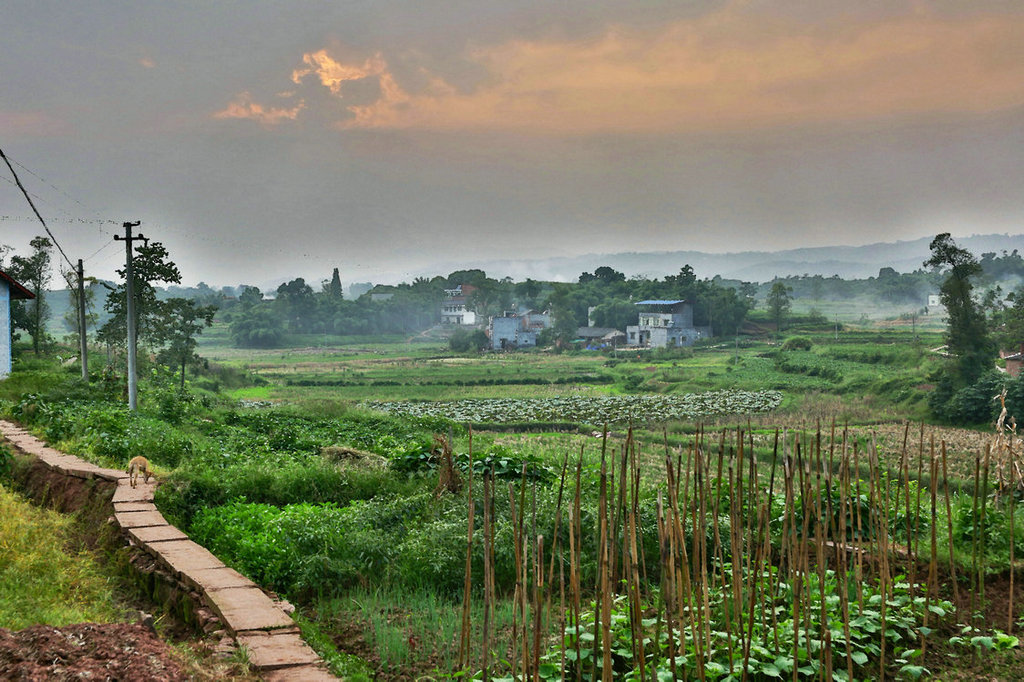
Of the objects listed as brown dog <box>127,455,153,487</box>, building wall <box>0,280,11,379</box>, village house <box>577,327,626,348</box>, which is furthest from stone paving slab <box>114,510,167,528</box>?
village house <box>577,327,626,348</box>

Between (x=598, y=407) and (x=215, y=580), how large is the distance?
2555 centimetres

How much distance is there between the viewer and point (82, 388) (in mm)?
15094

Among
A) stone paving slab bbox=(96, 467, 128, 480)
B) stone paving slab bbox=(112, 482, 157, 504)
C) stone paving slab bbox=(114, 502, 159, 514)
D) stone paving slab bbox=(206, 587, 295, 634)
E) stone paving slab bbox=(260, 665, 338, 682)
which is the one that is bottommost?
stone paving slab bbox=(260, 665, 338, 682)

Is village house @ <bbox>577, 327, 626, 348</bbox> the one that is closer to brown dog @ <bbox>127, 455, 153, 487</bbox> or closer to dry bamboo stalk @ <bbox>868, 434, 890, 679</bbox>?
brown dog @ <bbox>127, 455, 153, 487</bbox>

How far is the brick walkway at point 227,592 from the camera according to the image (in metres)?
3.89

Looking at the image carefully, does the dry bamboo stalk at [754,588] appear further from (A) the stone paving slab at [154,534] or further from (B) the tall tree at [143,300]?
(B) the tall tree at [143,300]

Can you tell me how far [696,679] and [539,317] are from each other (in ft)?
187

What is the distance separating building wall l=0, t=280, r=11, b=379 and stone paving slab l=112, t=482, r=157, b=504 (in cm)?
1468

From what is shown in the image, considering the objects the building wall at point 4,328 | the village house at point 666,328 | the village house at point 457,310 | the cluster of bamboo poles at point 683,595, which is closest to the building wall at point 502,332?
the village house at point 666,328

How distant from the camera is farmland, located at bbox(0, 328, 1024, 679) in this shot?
383cm

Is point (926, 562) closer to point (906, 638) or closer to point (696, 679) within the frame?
point (906, 638)

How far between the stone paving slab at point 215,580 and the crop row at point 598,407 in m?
21.0

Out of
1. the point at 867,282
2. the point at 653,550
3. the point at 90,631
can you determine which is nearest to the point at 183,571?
the point at 90,631

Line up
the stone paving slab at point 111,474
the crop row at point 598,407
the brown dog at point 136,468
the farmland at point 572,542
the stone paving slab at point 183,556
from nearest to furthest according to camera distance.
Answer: the farmland at point 572,542
the stone paving slab at point 183,556
the brown dog at point 136,468
the stone paving slab at point 111,474
the crop row at point 598,407
